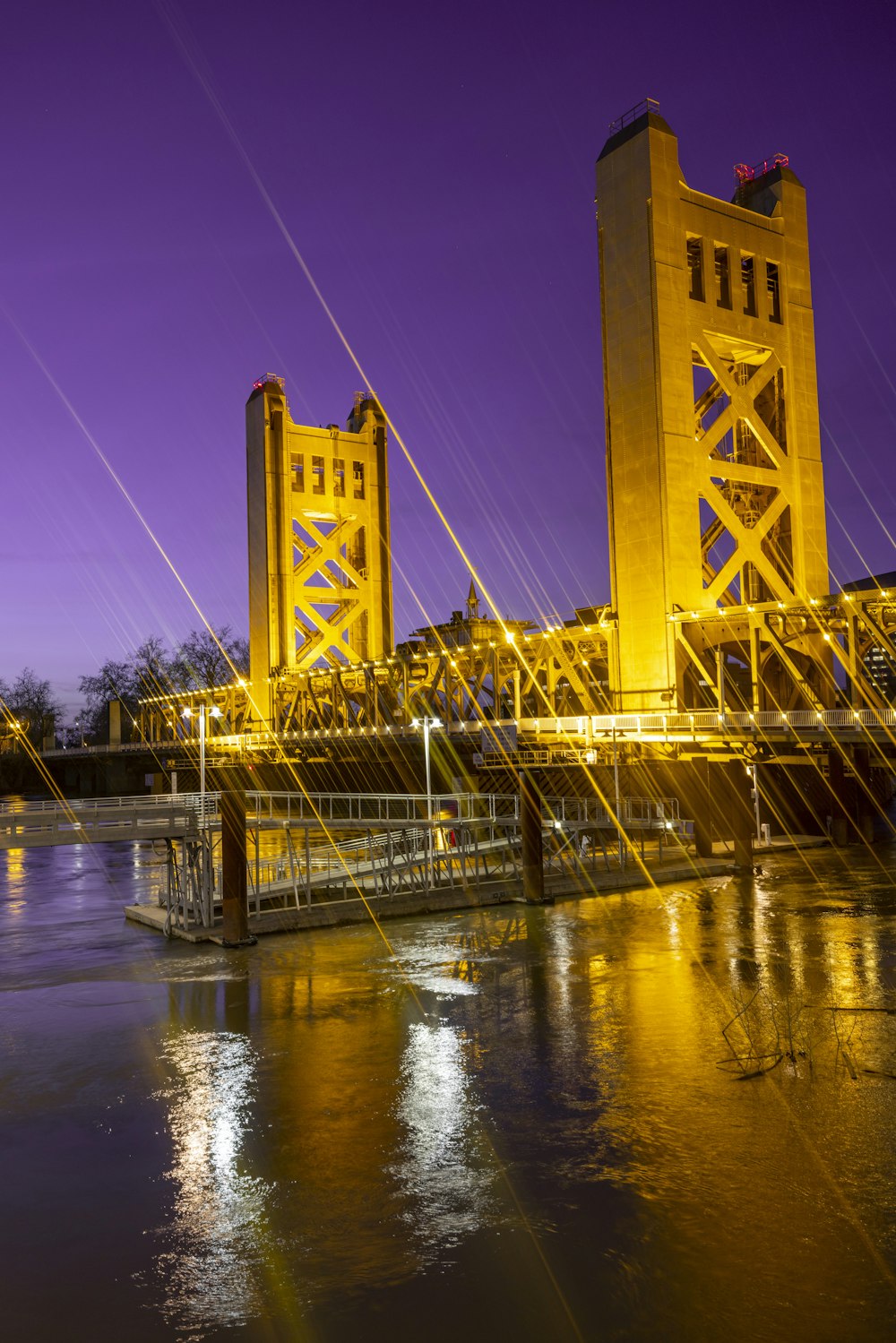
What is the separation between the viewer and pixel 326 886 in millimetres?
27938

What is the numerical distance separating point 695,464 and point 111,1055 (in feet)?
124

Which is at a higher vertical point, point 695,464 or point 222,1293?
point 695,464

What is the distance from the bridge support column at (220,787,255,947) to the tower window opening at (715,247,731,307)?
38.5 m

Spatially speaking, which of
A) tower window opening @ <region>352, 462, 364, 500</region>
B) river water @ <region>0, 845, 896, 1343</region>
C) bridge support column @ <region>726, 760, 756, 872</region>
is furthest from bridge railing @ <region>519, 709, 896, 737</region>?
tower window opening @ <region>352, 462, 364, 500</region>

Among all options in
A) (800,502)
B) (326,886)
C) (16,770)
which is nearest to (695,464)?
(800,502)

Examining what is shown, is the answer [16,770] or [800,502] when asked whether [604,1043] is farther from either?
[16,770]

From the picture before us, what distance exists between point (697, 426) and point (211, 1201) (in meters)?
44.4

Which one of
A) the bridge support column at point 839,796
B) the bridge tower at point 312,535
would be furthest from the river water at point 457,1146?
the bridge tower at point 312,535

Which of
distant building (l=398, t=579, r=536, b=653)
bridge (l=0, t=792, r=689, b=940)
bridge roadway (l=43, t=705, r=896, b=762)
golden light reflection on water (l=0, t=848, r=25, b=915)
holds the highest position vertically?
distant building (l=398, t=579, r=536, b=653)

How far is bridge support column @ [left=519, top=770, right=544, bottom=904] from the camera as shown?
85.5ft

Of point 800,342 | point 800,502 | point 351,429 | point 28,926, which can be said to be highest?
point 351,429

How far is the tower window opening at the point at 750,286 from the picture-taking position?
2014 inches

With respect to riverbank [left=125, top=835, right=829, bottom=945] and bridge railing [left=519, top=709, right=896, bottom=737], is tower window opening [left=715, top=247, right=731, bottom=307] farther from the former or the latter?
riverbank [left=125, top=835, right=829, bottom=945]

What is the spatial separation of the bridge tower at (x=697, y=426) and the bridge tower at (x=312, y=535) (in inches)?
1514
